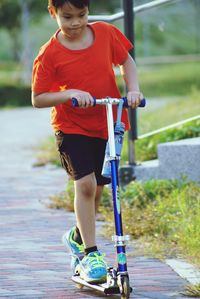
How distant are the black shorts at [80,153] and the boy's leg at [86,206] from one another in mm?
42

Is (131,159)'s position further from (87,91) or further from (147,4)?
(87,91)

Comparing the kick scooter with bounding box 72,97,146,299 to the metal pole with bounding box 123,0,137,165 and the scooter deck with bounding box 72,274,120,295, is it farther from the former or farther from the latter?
the metal pole with bounding box 123,0,137,165

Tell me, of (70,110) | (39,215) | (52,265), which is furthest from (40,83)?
(39,215)

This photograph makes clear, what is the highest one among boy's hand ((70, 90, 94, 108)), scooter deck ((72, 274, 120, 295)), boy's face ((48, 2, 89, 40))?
boy's face ((48, 2, 89, 40))

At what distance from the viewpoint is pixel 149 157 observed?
1000 cm

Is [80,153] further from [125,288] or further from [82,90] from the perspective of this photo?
[125,288]

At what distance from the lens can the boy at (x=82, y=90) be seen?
5926 mm

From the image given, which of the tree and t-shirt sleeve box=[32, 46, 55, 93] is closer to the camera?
t-shirt sleeve box=[32, 46, 55, 93]

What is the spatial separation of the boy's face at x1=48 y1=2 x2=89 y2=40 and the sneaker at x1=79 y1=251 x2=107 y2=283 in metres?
1.20

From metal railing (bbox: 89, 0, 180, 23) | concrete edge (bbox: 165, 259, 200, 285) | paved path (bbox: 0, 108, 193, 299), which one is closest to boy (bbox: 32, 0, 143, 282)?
paved path (bbox: 0, 108, 193, 299)

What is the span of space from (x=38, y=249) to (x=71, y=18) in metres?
2.03

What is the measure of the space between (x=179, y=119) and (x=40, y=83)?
150 inches

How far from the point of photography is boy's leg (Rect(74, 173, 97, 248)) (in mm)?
5973

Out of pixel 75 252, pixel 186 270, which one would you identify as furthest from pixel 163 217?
pixel 75 252
